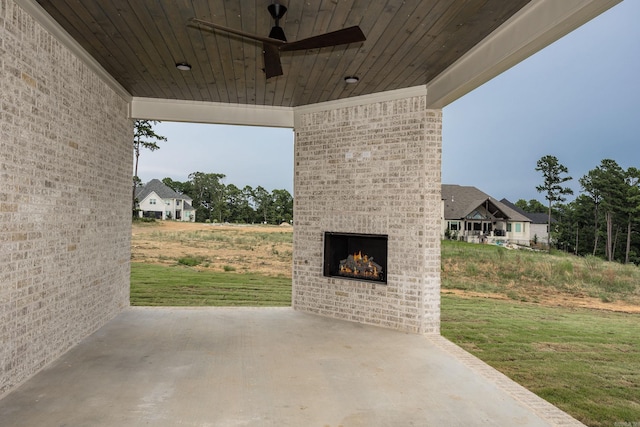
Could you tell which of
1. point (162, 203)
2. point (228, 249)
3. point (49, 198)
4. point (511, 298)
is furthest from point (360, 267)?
point (162, 203)

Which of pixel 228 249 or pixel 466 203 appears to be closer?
pixel 228 249

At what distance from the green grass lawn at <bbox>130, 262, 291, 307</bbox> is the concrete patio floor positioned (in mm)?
2873

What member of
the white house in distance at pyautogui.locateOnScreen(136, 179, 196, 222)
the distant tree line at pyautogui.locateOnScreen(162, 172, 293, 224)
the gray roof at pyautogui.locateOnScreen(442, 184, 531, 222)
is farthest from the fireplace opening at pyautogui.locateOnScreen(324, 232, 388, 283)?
the gray roof at pyautogui.locateOnScreen(442, 184, 531, 222)

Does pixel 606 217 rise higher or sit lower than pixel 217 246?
higher

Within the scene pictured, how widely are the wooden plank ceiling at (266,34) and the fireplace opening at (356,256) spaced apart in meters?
2.08

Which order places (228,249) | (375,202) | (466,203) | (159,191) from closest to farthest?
(375,202) → (228,249) → (159,191) → (466,203)

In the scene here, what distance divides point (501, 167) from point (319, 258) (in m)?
45.5

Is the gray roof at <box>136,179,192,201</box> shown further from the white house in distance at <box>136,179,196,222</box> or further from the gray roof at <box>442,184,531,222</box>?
the gray roof at <box>442,184,531,222</box>

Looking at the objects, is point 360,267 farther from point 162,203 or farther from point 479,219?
point 479,219

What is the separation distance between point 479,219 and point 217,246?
48.2 feet

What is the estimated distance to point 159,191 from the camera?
50.0 feet

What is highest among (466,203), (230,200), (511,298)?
(466,203)

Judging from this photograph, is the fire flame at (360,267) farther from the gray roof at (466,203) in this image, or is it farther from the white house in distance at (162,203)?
the gray roof at (466,203)

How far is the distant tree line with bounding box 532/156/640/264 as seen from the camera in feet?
40.7
